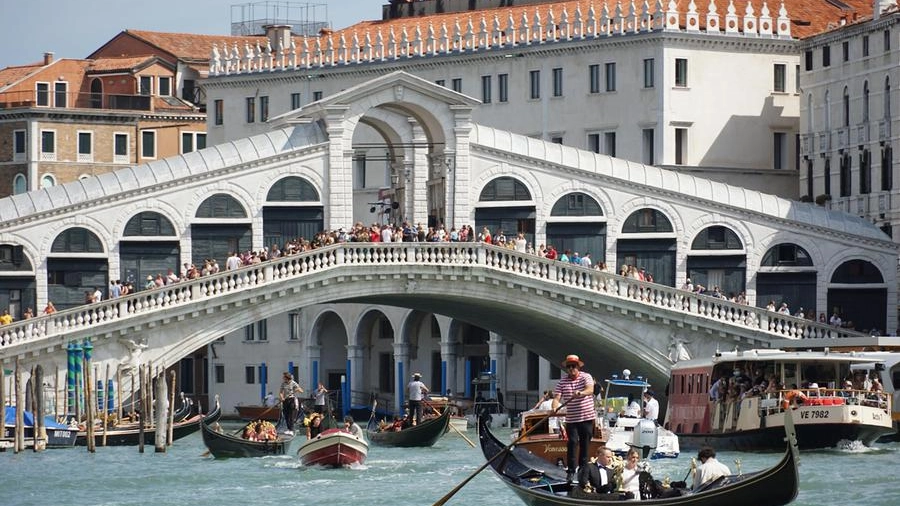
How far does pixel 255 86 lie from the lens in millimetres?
83750

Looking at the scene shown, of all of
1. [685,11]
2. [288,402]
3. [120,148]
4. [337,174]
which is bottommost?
[288,402]

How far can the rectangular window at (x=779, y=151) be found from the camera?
74.0 m

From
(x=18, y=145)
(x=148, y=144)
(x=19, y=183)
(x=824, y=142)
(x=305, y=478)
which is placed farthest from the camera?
(x=148, y=144)

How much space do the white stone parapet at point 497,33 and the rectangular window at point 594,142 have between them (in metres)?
2.65

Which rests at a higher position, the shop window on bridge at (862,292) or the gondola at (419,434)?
the shop window on bridge at (862,292)

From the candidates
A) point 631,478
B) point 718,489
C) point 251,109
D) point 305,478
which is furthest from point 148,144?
point 718,489

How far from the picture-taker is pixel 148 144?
302 feet

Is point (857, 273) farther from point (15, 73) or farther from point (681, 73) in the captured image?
point (15, 73)

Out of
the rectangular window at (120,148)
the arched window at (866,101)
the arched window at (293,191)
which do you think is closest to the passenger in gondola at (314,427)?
the arched window at (293,191)

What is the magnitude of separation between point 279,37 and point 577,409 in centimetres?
5191

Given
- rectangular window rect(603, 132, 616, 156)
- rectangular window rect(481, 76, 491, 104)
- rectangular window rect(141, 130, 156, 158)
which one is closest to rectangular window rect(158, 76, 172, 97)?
rectangular window rect(141, 130, 156, 158)

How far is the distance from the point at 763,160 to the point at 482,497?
101 ft

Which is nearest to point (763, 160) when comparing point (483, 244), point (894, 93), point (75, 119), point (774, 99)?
point (774, 99)

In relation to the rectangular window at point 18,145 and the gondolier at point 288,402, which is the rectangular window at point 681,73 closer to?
the gondolier at point 288,402
